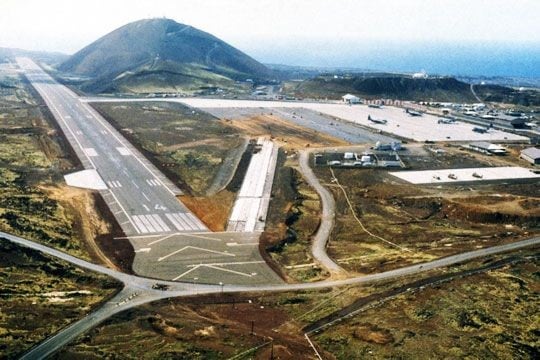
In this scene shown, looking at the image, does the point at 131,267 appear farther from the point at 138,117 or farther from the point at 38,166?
the point at 138,117

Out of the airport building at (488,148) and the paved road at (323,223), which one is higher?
the airport building at (488,148)

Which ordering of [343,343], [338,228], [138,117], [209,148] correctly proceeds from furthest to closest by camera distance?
[138,117] → [209,148] → [338,228] → [343,343]

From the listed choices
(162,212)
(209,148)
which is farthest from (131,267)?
(209,148)

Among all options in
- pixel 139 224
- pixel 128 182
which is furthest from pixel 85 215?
pixel 128 182

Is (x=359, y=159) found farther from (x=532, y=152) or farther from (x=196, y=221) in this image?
(x=196, y=221)

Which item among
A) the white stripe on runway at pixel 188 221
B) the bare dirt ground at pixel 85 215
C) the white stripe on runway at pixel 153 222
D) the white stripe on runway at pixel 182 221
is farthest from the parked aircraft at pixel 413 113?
the white stripe on runway at pixel 153 222

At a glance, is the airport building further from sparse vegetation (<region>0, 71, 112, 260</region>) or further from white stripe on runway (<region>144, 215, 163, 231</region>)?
sparse vegetation (<region>0, 71, 112, 260</region>)

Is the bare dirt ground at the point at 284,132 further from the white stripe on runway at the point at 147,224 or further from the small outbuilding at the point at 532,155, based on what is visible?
the white stripe on runway at the point at 147,224

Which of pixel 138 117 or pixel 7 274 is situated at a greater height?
pixel 138 117
